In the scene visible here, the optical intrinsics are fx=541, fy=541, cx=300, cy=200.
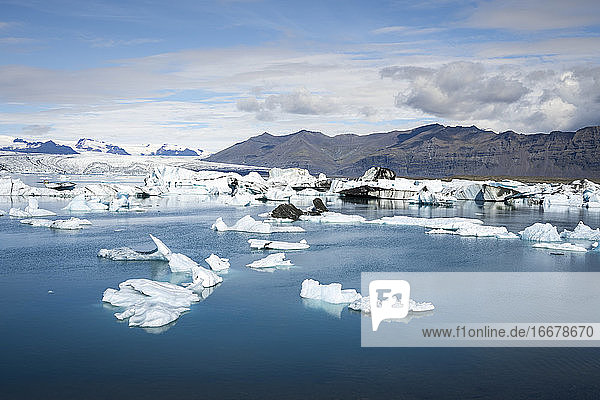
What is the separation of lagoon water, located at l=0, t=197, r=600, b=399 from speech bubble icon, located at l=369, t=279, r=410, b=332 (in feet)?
1.67

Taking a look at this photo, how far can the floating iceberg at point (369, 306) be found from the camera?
1088 cm

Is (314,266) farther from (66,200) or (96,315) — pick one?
(66,200)

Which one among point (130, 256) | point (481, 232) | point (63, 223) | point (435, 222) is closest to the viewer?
point (130, 256)

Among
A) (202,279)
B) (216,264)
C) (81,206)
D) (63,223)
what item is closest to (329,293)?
(202,279)

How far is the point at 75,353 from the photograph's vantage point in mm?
8820

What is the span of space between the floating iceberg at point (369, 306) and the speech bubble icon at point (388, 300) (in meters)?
0.08

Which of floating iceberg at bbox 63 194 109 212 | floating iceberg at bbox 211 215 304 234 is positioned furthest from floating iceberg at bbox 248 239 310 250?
floating iceberg at bbox 63 194 109 212

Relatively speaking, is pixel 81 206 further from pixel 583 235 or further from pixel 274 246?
pixel 583 235

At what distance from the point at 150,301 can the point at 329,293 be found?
12.3 feet

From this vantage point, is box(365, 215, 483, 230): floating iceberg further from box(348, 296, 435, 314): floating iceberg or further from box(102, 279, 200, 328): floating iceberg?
box(102, 279, 200, 328): floating iceberg

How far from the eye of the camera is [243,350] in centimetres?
891

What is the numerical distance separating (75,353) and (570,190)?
46979 mm

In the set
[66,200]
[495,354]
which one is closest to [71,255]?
[495,354]

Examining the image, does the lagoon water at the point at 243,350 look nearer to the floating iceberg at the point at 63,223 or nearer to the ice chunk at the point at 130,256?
the ice chunk at the point at 130,256
